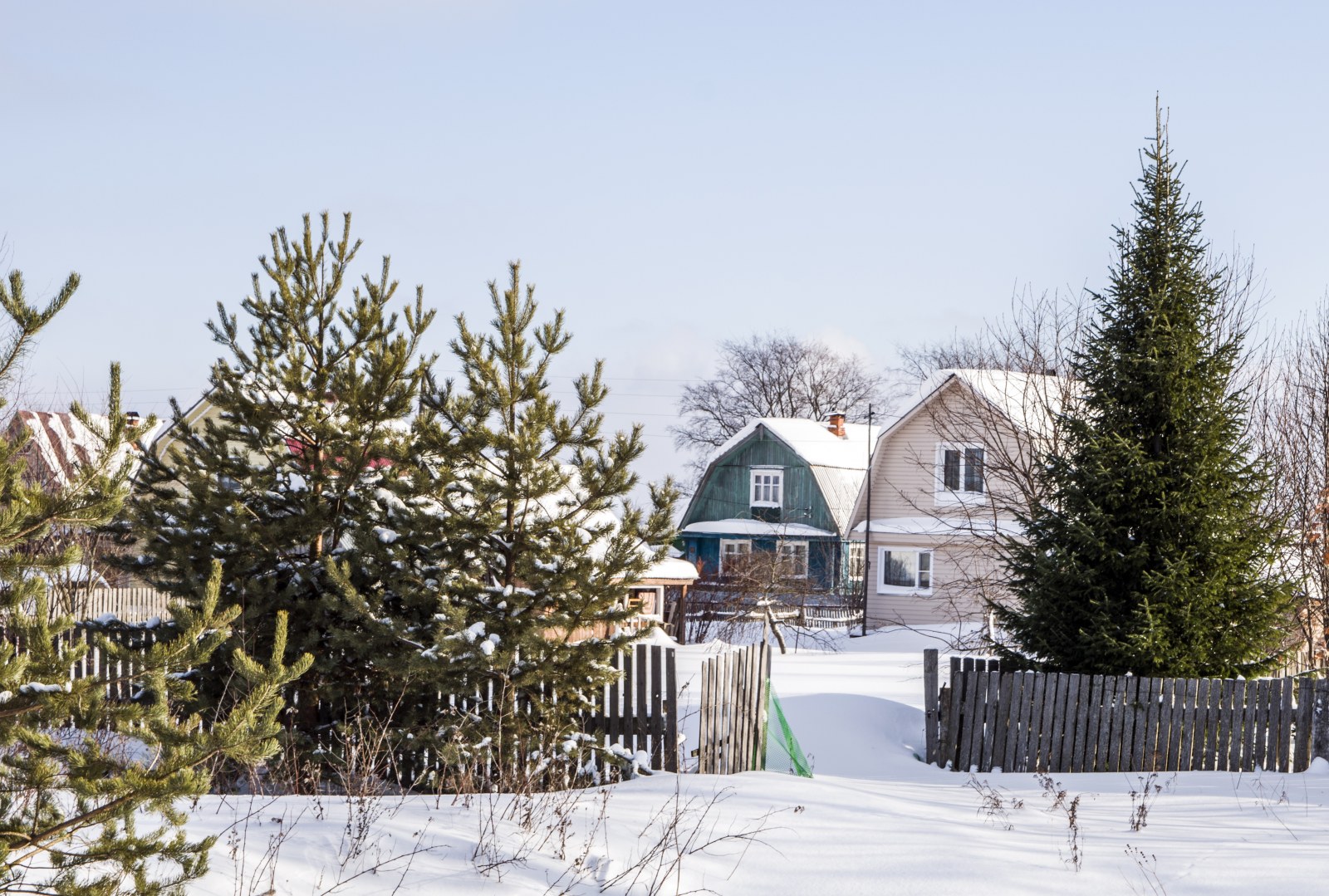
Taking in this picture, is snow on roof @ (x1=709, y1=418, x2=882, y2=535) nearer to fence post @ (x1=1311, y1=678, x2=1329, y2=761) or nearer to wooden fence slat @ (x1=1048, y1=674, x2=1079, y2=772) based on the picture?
wooden fence slat @ (x1=1048, y1=674, x2=1079, y2=772)

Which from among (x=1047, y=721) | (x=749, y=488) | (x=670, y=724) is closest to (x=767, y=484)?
(x=749, y=488)

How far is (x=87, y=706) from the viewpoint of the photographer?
401cm

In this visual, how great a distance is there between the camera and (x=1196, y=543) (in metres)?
11.8

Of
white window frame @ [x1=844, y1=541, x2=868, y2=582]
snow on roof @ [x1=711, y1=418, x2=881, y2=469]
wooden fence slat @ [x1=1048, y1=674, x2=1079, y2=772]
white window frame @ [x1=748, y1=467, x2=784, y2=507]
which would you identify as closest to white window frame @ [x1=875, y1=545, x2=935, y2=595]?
white window frame @ [x1=844, y1=541, x2=868, y2=582]

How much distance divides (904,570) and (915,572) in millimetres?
381

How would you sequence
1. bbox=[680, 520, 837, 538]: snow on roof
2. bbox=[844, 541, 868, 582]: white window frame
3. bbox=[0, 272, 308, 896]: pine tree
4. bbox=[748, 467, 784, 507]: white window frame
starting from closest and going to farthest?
bbox=[0, 272, 308, 896]: pine tree → bbox=[844, 541, 868, 582]: white window frame → bbox=[680, 520, 837, 538]: snow on roof → bbox=[748, 467, 784, 507]: white window frame

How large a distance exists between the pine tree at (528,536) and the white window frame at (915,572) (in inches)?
1003

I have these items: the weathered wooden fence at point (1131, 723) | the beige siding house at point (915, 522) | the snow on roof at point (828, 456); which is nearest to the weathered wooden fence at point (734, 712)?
the weathered wooden fence at point (1131, 723)

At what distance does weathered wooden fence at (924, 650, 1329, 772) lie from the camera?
1102 centimetres

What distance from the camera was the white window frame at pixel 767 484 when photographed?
42.2m

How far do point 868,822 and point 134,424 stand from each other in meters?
5.17

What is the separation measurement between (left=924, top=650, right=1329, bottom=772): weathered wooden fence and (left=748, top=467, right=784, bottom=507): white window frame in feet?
98.8

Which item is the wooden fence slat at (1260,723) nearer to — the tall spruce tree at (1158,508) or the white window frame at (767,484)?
the tall spruce tree at (1158,508)

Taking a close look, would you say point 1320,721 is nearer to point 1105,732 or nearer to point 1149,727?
point 1149,727
